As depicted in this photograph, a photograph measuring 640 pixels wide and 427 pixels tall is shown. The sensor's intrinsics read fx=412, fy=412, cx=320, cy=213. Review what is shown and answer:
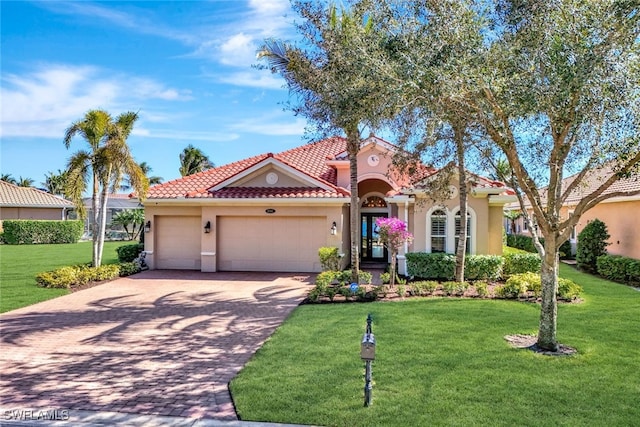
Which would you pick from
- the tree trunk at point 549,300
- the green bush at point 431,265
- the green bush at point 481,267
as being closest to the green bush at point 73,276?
the green bush at point 431,265

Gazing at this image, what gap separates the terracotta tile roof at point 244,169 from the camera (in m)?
18.1

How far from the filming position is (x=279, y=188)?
1856cm

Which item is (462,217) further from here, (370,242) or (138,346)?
(138,346)

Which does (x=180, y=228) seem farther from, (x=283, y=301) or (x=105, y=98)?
(x=283, y=301)

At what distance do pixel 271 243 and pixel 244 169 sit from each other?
3519mm

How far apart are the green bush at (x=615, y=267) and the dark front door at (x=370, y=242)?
9537 mm

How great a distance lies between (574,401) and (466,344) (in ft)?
8.05

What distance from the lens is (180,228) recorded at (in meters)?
19.3

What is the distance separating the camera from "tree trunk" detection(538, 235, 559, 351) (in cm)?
759

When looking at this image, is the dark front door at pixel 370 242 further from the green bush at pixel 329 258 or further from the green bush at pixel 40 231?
the green bush at pixel 40 231

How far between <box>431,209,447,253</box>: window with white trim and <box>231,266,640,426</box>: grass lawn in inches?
260

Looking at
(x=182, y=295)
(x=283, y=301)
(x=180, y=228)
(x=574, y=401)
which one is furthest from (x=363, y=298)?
(x=180, y=228)

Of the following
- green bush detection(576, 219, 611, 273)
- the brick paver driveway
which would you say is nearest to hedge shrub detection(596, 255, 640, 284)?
green bush detection(576, 219, 611, 273)

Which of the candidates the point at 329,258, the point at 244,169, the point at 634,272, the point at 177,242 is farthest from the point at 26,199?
the point at 634,272
